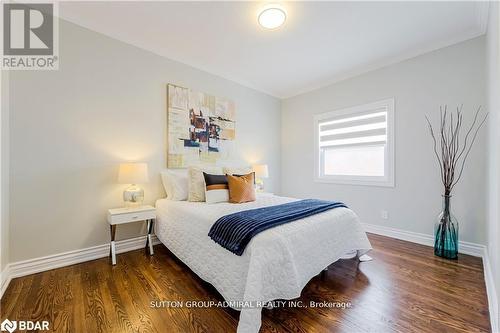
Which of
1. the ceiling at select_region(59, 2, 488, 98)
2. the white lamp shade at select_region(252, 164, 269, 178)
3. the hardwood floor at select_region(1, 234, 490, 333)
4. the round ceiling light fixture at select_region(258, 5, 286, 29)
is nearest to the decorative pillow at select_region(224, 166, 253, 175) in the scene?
the white lamp shade at select_region(252, 164, 269, 178)

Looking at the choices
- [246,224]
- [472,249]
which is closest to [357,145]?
[472,249]

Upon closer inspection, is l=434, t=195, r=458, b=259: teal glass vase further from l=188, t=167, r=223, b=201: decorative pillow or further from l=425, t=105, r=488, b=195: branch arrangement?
l=188, t=167, r=223, b=201: decorative pillow

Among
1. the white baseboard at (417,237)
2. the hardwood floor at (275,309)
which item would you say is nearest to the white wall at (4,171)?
the hardwood floor at (275,309)

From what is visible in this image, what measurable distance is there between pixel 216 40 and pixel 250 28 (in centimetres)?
51

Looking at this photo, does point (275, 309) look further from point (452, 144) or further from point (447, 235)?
point (452, 144)

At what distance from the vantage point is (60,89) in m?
Answer: 2.30

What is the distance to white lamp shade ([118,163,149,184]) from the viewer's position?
2.45m

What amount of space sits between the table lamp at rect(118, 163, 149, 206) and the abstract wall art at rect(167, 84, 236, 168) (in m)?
0.59

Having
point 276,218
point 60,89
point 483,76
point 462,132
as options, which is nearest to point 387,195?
point 462,132

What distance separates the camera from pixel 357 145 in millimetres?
3625

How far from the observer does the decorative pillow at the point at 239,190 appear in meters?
2.63

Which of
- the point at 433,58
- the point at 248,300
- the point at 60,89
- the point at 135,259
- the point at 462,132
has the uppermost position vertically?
the point at 433,58

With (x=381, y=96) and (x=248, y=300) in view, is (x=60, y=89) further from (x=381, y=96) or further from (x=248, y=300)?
(x=381, y=96)

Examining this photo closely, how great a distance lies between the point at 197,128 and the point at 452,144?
11.3 feet
